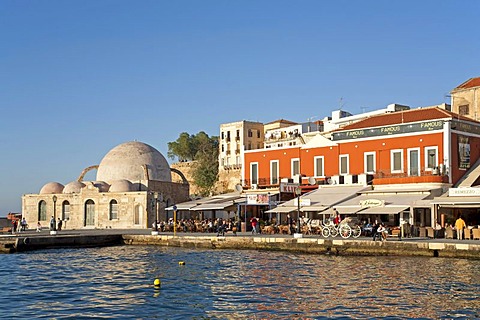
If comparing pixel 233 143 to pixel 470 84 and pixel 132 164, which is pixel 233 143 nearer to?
pixel 132 164

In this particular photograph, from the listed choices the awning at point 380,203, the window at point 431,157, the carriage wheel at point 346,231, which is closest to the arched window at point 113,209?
the awning at point 380,203

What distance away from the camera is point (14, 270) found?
1045 inches

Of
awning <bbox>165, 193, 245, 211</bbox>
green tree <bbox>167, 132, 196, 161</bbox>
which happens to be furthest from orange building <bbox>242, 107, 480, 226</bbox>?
green tree <bbox>167, 132, 196, 161</bbox>

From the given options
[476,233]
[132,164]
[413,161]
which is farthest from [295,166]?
[132,164]

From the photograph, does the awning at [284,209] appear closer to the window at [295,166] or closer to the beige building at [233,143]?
the window at [295,166]

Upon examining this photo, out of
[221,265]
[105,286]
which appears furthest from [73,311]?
[221,265]

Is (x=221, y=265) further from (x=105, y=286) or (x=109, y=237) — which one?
(x=109, y=237)

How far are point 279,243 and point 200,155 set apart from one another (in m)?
61.1

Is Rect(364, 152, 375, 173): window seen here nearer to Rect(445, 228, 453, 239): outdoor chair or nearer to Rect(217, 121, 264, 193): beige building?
Rect(445, 228, 453, 239): outdoor chair

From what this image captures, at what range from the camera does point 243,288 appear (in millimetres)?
20234

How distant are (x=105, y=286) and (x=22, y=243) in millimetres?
17256

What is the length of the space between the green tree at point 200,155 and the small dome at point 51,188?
1085 inches

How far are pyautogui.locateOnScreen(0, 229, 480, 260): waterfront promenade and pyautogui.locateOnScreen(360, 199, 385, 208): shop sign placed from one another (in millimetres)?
1818

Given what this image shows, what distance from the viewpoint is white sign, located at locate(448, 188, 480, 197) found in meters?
31.2
